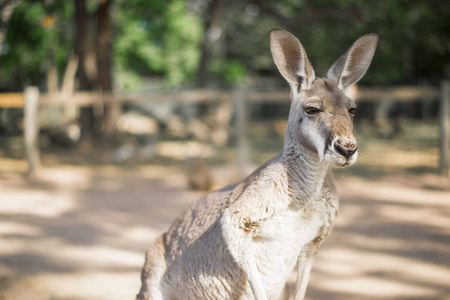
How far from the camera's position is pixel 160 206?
273 inches

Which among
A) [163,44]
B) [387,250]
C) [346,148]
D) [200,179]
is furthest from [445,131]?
[163,44]

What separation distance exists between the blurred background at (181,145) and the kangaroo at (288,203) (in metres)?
0.27

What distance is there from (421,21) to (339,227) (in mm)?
8688

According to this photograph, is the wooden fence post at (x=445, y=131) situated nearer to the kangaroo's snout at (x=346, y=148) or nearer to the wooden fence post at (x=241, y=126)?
the wooden fence post at (x=241, y=126)

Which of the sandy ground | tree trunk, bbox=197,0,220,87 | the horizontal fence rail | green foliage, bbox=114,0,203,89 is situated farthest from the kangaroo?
green foliage, bbox=114,0,203,89

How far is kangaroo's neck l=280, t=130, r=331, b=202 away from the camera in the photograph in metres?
1.93

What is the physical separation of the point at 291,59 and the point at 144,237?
152 inches

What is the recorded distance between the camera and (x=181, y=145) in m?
15.5

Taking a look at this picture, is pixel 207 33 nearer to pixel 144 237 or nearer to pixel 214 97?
pixel 214 97

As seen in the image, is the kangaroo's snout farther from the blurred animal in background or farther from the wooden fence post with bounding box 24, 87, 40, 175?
the wooden fence post with bounding box 24, 87, 40, 175

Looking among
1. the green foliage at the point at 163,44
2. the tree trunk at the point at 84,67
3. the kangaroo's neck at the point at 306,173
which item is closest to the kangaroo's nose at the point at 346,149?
the kangaroo's neck at the point at 306,173

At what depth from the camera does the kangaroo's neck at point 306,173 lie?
1927mm

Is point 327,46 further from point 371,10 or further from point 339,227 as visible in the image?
point 339,227

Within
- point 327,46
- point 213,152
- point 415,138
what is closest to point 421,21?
point 327,46
